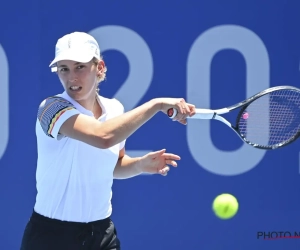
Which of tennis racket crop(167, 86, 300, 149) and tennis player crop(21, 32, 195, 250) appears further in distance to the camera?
tennis racket crop(167, 86, 300, 149)

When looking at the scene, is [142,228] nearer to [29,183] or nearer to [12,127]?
[29,183]

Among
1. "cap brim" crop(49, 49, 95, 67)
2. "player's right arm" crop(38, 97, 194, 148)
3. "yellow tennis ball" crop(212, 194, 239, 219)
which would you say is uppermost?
"cap brim" crop(49, 49, 95, 67)

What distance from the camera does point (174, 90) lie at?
4035 millimetres

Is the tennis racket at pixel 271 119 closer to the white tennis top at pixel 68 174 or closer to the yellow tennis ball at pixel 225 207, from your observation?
the yellow tennis ball at pixel 225 207

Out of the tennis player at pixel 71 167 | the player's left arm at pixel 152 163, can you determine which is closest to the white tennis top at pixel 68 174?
the tennis player at pixel 71 167

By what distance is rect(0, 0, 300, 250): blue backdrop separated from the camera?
402 cm

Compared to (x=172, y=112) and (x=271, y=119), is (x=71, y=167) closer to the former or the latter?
(x=172, y=112)

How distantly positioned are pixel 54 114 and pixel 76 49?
10.1 inches

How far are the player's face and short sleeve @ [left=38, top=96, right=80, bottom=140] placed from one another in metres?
0.07

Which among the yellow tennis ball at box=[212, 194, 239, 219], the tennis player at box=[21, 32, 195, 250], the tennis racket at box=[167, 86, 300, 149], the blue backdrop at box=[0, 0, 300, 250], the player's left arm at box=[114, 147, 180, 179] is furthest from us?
the blue backdrop at box=[0, 0, 300, 250]

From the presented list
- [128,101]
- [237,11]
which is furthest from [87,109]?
[237,11]

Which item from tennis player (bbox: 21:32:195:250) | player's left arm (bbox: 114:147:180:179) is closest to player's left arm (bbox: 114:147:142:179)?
player's left arm (bbox: 114:147:180:179)

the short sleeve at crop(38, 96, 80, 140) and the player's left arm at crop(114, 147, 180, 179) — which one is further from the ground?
the short sleeve at crop(38, 96, 80, 140)

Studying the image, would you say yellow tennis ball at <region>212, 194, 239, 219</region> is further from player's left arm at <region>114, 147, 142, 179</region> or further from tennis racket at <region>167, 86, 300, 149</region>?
player's left arm at <region>114, 147, 142, 179</region>
